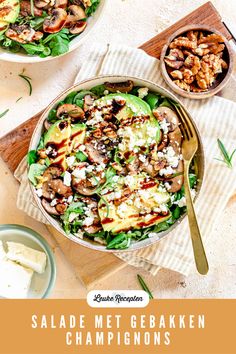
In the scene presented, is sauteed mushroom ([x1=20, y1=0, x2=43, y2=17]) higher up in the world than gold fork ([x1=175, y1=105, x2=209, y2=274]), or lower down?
higher up

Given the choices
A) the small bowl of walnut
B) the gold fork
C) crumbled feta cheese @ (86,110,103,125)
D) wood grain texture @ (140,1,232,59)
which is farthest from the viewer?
wood grain texture @ (140,1,232,59)

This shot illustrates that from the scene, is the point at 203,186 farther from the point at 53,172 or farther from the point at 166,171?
the point at 53,172

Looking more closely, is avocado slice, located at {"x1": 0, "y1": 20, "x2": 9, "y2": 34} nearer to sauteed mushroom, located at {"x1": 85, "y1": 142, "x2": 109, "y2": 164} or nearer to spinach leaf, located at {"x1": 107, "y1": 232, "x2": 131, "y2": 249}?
sauteed mushroom, located at {"x1": 85, "y1": 142, "x2": 109, "y2": 164}

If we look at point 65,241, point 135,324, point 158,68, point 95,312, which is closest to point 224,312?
point 135,324

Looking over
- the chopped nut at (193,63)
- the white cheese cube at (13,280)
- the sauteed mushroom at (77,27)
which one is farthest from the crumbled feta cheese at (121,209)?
the sauteed mushroom at (77,27)

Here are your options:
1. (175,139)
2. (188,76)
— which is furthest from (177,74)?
(175,139)

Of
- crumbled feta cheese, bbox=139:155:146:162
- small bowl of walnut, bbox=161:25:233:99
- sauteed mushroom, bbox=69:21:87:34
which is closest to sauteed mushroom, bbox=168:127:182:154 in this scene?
crumbled feta cheese, bbox=139:155:146:162
